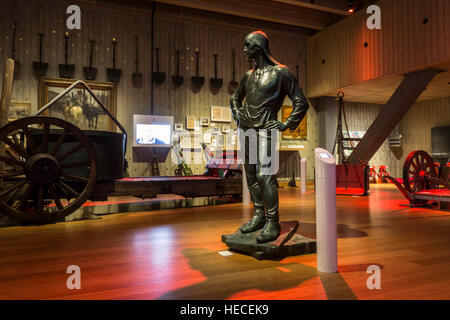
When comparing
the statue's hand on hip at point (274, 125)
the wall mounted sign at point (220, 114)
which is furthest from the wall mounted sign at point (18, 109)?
the statue's hand on hip at point (274, 125)

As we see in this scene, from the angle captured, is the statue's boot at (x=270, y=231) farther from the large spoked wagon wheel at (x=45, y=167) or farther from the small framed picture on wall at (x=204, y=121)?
the small framed picture on wall at (x=204, y=121)

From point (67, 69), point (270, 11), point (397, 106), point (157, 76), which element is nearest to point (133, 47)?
point (157, 76)

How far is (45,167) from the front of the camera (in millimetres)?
3314

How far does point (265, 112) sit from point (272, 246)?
3.11 ft

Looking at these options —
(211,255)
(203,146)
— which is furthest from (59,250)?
(203,146)

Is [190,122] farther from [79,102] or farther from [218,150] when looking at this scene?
[79,102]

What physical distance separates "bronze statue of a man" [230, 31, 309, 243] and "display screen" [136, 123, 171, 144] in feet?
21.1

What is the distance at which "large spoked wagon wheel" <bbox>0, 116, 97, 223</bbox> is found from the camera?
3.25m

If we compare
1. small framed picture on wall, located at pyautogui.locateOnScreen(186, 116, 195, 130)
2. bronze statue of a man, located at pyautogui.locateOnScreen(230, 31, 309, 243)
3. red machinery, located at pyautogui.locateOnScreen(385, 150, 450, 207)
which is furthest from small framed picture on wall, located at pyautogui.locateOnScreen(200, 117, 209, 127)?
bronze statue of a man, located at pyautogui.locateOnScreen(230, 31, 309, 243)

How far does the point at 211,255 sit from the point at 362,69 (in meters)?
7.97

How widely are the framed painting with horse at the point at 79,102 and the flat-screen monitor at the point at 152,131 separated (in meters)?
0.64

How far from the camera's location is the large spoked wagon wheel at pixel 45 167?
3252 millimetres
